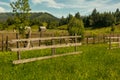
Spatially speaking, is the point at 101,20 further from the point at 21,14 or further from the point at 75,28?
the point at 21,14

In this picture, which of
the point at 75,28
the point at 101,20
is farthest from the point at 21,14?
the point at 101,20

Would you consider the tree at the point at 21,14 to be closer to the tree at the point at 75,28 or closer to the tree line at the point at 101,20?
the tree at the point at 75,28

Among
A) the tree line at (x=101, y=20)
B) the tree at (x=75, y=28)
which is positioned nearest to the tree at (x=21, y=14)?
the tree at (x=75, y=28)

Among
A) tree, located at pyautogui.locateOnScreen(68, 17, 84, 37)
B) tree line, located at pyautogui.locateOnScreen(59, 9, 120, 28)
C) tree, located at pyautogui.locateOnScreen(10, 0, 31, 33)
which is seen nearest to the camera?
tree, located at pyautogui.locateOnScreen(10, 0, 31, 33)

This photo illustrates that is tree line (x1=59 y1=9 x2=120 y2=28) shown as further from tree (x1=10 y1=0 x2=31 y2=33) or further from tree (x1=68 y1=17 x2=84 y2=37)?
tree (x1=10 y1=0 x2=31 y2=33)

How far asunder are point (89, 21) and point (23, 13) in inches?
5163

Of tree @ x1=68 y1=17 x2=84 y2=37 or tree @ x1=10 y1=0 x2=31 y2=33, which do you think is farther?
tree @ x1=68 y1=17 x2=84 y2=37

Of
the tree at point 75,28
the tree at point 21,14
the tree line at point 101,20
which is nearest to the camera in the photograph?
the tree at point 21,14

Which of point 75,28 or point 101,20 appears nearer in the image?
point 75,28

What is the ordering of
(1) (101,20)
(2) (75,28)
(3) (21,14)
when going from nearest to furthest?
(3) (21,14)
(2) (75,28)
(1) (101,20)

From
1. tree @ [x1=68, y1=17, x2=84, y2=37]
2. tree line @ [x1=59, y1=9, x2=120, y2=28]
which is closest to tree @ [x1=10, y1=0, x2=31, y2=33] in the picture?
tree @ [x1=68, y1=17, x2=84, y2=37]

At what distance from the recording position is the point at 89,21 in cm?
16462

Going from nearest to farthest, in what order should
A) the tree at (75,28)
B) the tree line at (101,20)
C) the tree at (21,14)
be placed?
1. the tree at (21,14)
2. the tree at (75,28)
3. the tree line at (101,20)

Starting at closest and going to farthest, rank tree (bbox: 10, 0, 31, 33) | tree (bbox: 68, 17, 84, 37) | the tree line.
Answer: tree (bbox: 10, 0, 31, 33)
tree (bbox: 68, 17, 84, 37)
the tree line
